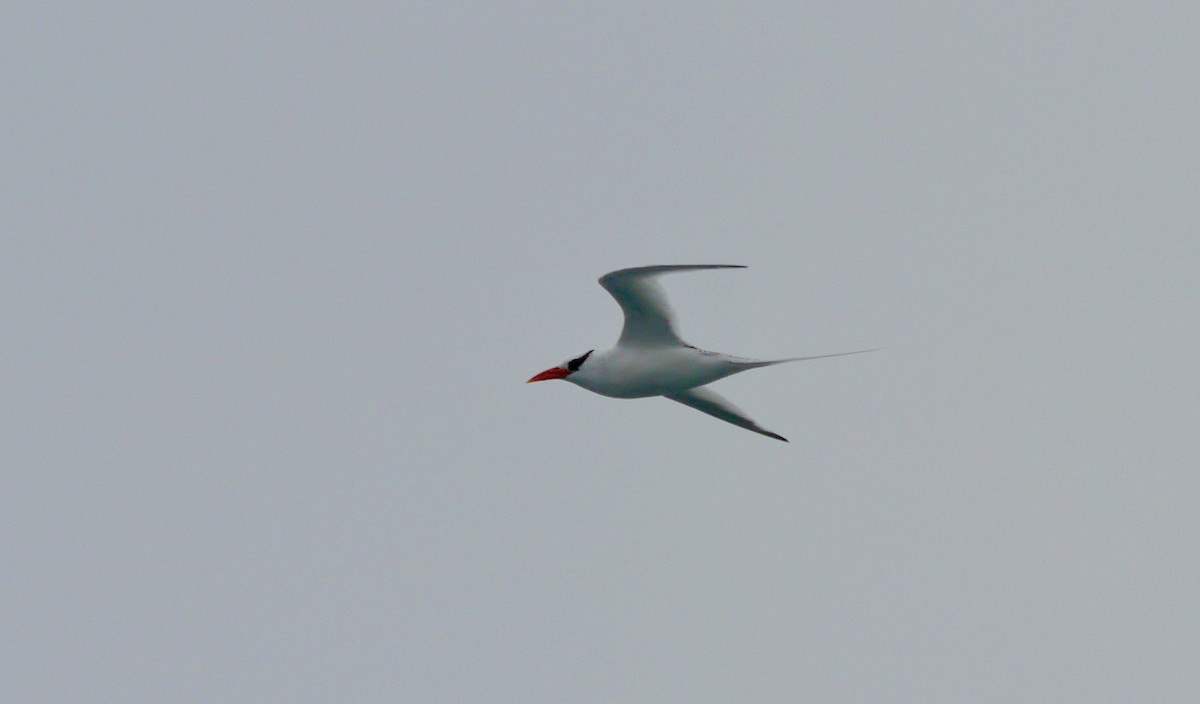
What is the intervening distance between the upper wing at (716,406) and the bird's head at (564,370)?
58.3 inches

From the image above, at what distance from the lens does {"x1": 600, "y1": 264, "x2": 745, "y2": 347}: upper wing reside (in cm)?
1683

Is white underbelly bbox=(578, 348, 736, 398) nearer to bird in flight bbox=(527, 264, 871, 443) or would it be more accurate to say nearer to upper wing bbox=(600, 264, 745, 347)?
bird in flight bbox=(527, 264, 871, 443)

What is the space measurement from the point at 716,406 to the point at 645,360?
87.3 inches

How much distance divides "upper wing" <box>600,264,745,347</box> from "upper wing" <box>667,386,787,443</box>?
1765mm

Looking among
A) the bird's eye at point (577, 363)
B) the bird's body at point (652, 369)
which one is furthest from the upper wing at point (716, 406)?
the bird's eye at point (577, 363)

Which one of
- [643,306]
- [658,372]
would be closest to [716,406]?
[658,372]

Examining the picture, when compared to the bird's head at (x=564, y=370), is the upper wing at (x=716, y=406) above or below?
below

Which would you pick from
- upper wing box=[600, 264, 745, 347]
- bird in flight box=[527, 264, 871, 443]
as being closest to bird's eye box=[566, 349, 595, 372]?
bird in flight box=[527, 264, 871, 443]

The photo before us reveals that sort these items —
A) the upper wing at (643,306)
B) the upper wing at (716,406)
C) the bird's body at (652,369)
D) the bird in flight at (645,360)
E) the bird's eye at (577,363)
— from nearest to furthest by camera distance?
the upper wing at (643,306)
the bird in flight at (645,360)
the bird's body at (652,369)
the bird's eye at (577,363)
the upper wing at (716,406)

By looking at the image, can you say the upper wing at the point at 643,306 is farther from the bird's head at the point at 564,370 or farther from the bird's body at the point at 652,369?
the bird's head at the point at 564,370

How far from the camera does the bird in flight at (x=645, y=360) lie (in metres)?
17.4

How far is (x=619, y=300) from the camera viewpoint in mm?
17578

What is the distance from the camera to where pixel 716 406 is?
2016 cm

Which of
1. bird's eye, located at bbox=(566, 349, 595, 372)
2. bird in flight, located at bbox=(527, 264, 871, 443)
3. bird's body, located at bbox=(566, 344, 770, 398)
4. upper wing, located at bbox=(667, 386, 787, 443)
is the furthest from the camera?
upper wing, located at bbox=(667, 386, 787, 443)
